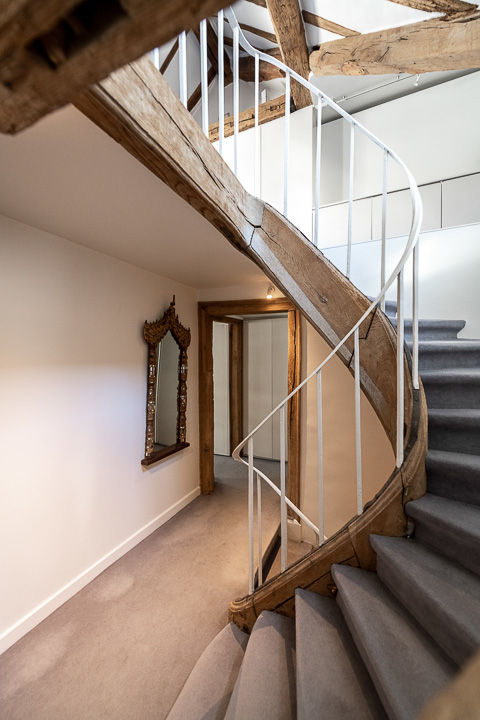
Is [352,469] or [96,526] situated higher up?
[352,469]

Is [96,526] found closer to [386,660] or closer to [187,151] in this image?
[386,660]

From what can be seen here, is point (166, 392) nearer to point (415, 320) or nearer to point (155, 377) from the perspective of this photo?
point (155, 377)

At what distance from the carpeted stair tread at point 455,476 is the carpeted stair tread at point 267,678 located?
0.97m

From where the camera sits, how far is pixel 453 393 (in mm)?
1725

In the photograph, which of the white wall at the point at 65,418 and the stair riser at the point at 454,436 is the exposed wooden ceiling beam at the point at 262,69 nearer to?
the white wall at the point at 65,418

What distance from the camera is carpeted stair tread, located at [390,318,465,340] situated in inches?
84.1

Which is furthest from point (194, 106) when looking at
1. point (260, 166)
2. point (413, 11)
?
point (413, 11)

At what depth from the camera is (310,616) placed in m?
1.39

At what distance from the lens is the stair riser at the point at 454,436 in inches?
59.7

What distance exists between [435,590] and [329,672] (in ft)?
Result: 1.61

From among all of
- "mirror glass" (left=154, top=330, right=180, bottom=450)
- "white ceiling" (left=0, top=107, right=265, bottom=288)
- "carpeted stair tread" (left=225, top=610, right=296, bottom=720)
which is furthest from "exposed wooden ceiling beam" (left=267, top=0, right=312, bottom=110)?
"carpeted stair tread" (left=225, top=610, right=296, bottom=720)

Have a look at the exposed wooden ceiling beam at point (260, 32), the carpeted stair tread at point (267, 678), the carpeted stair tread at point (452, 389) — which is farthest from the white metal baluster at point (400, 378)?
the exposed wooden ceiling beam at point (260, 32)

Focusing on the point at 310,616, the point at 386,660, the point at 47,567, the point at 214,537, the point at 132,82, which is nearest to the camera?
the point at 132,82

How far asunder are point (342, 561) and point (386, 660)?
0.46 meters
